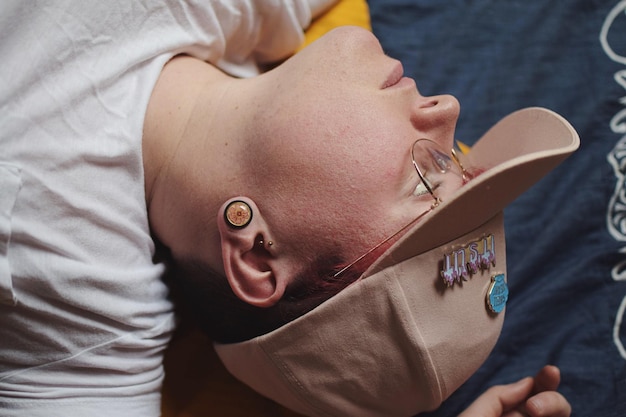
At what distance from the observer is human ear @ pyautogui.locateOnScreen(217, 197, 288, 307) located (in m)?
0.94

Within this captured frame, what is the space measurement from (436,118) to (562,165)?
534 millimetres

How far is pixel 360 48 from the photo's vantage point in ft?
3.34

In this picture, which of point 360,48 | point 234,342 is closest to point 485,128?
point 360,48

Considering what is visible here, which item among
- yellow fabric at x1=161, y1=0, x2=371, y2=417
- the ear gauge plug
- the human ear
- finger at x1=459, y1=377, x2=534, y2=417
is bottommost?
finger at x1=459, y1=377, x2=534, y2=417

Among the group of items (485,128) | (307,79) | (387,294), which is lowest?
(485,128)

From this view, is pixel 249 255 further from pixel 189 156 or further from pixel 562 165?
pixel 562 165

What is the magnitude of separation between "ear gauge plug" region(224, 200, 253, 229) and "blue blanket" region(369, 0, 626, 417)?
0.62m

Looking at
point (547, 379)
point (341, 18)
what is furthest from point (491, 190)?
point (341, 18)

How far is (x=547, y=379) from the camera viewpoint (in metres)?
1.15

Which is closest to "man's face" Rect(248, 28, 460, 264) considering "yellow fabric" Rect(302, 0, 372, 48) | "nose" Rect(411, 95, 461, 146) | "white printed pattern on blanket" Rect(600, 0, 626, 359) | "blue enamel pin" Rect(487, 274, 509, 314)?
"nose" Rect(411, 95, 461, 146)

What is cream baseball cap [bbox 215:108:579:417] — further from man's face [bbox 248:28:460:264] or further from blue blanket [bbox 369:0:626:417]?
blue blanket [bbox 369:0:626:417]

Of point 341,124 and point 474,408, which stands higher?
point 341,124

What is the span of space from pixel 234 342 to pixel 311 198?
0.33 m

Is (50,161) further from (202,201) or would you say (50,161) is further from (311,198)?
(311,198)
